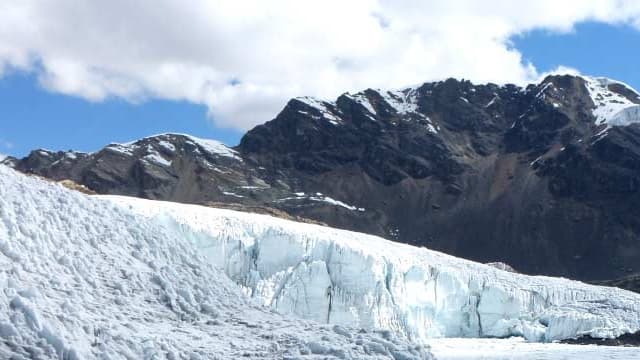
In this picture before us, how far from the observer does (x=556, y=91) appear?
193750 millimetres

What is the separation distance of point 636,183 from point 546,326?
4917 inches

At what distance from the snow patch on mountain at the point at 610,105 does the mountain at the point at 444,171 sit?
15.2 inches

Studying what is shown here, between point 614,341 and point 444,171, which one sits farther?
point 444,171

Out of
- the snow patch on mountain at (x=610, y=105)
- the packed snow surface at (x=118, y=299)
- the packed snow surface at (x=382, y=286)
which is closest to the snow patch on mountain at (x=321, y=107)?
the snow patch on mountain at (x=610, y=105)

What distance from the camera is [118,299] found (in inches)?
525

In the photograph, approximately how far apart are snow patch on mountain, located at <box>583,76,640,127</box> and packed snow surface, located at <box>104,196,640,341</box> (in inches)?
5397

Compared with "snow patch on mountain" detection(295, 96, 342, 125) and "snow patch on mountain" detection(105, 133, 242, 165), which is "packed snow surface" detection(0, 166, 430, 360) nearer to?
"snow patch on mountain" detection(105, 133, 242, 165)

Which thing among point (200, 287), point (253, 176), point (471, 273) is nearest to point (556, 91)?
point (253, 176)

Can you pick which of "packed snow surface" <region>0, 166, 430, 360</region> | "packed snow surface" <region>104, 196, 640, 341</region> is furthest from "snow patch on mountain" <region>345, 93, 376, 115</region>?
"packed snow surface" <region>0, 166, 430, 360</region>

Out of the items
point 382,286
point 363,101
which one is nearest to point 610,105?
point 363,101

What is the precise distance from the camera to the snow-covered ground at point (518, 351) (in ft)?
96.5

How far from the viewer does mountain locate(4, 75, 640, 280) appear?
145750 mm

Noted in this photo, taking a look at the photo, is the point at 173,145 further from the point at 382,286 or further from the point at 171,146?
the point at 382,286

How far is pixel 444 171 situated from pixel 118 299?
164 m
